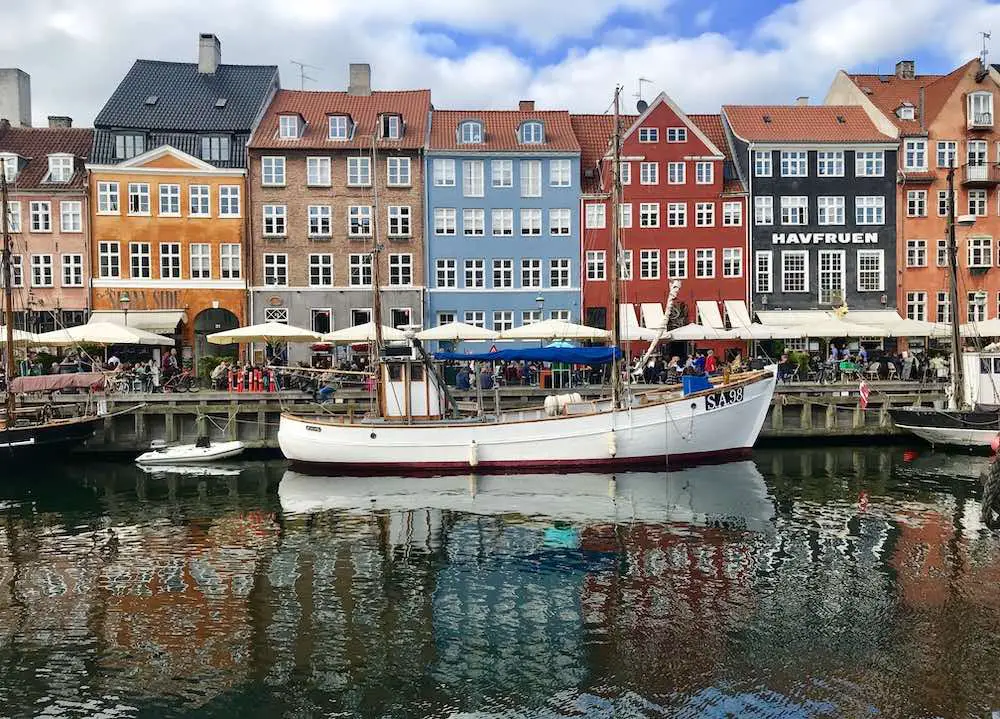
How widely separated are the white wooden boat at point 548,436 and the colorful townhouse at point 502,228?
18.2 meters

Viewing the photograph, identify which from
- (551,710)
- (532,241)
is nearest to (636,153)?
(532,241)

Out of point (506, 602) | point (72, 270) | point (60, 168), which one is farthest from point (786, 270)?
point (60, 168)

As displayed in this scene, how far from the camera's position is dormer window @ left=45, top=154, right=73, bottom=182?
4688 cm

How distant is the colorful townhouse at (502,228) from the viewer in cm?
4869

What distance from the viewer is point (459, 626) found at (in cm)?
1544

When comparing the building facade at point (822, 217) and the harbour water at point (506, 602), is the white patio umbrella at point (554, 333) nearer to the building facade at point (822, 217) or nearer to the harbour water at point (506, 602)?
the harbour water at point (506, 602)

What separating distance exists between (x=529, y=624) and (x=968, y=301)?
41966 mm

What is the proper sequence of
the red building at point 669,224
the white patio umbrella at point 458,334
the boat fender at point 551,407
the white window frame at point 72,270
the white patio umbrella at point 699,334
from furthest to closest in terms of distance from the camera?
the red building at point 669,224
the white window frame at point 72,270
the white patio umbrella at point 699,334
the white patio umbrella at point 458,334
the boat fender at point 551,407

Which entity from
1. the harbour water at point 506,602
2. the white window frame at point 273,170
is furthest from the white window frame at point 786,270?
the white window frame at point 273,170

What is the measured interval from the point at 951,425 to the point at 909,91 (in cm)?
2687

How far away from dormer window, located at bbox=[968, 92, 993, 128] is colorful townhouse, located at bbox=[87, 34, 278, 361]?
3819cm

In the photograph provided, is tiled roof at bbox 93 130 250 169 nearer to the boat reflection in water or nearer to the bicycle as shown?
the bicycle

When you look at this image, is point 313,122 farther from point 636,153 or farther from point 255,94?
point 636,153

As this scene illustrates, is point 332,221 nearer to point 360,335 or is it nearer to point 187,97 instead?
point 187,97
